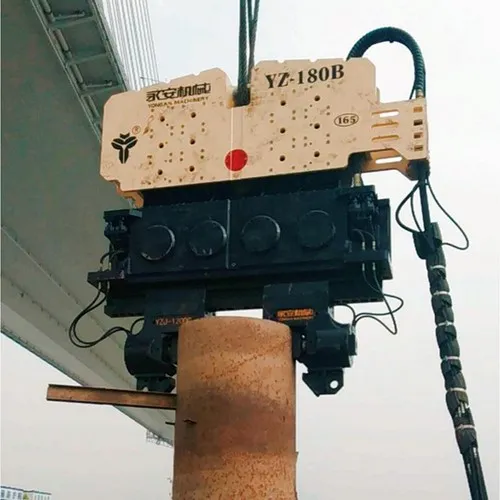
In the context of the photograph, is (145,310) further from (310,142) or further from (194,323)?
(310,142)

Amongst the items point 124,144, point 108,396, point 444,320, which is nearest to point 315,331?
point 444,320

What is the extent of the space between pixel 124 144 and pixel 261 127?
0.99 metres

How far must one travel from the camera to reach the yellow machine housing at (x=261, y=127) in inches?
197

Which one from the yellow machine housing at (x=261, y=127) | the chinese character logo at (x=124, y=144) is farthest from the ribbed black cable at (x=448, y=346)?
the chinese character logo at (x=124, y=144)

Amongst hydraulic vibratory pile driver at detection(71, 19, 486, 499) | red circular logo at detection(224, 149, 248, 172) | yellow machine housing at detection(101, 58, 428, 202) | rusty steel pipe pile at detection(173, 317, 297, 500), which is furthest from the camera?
red circular logo at detection(224, 149, 248, 172)

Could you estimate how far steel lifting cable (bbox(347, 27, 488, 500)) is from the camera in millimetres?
4207

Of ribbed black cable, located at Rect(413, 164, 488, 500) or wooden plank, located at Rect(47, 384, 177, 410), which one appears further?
wooden plank, located at Rect(47, 384, 177, 410)

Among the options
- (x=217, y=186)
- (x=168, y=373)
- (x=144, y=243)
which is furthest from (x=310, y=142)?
(x=168, y=373)

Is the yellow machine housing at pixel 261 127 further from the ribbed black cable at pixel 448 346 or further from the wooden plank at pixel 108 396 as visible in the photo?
the wooden plank at pixel 108 396

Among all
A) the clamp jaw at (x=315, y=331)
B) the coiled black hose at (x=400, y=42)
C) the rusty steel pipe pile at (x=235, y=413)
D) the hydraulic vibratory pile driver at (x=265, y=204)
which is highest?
the coiled black hose at (x=400, y=42)

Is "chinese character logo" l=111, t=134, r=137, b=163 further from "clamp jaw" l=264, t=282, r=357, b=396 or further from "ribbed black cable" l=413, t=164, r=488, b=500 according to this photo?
"ribbed black cable" l=413, t=164, r=488, b=500

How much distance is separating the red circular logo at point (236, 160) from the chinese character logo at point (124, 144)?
70 centimetres

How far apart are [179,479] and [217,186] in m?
1.97

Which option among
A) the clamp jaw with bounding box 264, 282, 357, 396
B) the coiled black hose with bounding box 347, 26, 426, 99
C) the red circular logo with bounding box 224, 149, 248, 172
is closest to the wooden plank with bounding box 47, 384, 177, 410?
the clamp jaw with bounding box 264, 282, 357, 396
